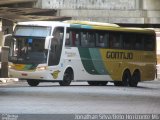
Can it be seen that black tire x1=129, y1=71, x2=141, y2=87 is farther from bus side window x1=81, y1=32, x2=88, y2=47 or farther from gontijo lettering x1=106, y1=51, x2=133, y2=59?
bus side window x1=81, y1=32, x2=88, y2=47

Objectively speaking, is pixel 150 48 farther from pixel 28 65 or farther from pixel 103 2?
pixel 103 2

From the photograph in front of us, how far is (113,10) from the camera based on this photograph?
1914 inches

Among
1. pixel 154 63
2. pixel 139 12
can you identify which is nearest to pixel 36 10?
pixel 139 12

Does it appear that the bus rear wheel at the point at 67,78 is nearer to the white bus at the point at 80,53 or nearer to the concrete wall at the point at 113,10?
the white bus at the point at 80,53

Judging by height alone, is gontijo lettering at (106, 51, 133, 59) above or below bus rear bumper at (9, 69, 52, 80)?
above

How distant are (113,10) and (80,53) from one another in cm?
1699

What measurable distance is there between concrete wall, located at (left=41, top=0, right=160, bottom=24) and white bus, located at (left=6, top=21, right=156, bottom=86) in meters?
11.9

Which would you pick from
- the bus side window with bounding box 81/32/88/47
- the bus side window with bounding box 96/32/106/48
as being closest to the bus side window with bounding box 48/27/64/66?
the bus side window with bounding box 81/32/88/47

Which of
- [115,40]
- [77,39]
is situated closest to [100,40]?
[115,40]

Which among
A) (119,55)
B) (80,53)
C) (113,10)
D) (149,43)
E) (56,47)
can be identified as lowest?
(119,55)

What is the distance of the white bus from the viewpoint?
100ft

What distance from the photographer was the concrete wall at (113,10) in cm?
4800

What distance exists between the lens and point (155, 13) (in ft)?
159

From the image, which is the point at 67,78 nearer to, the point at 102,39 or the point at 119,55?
the point at 102,39
